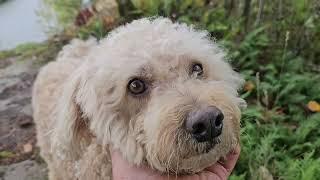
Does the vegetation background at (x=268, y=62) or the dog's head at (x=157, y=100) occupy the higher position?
the dog's head at (x=157, y=100)

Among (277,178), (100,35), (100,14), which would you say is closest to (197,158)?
(277,178)

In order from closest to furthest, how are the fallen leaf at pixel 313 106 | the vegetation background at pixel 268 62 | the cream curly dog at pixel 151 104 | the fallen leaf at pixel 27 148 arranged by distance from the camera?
the cream curly dog at pixel 151 104
the vegetation background at pixel 268 62
the fallen leaf at pixel 313 106
the fallen leaf at pixel 27 148

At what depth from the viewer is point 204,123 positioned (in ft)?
9.09

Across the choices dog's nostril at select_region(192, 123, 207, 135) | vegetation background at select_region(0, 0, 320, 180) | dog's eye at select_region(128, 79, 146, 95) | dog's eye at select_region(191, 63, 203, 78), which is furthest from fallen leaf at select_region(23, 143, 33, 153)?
dog's nostril at select_region(192, 123, 207, 135)

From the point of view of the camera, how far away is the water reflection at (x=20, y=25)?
8875mm

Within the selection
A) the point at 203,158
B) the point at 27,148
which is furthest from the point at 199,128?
the point at 27,148

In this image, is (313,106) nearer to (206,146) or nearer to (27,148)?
(206,146)

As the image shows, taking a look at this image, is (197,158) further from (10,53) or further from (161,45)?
(10,53)

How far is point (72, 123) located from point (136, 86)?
0.61 metres

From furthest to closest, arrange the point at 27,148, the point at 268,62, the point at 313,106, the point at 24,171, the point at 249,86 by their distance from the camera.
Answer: the point at 268,62
the point at 27,148
the point at 249,86
the point at 24,171
the point at 313,106

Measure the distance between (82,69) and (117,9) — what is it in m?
3.87

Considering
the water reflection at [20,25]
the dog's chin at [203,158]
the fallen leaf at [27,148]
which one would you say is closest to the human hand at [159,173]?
the dog's chin at [203,158]

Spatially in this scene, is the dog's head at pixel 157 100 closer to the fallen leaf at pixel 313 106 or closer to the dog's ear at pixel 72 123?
the dog's ear at pixel 72 123

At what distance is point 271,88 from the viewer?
17.5ft
